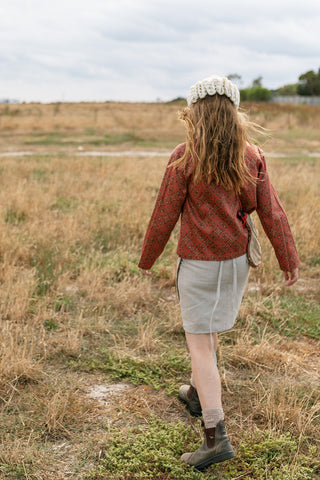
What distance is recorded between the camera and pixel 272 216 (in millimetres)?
2436

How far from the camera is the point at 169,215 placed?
236 cm

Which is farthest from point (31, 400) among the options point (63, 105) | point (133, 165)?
point (63, 105)

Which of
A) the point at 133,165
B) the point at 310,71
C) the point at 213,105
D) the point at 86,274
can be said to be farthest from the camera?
the point at 310,71

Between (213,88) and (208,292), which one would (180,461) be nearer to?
(208,292)

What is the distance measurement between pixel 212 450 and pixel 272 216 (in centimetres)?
117

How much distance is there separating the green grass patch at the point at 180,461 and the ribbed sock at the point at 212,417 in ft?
0.71

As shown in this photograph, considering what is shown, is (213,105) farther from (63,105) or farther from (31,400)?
(63,105)

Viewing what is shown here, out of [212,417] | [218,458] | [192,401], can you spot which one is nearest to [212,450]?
[218,458]

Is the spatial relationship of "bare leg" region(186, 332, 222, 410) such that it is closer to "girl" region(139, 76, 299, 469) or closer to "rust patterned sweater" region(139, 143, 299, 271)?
"girl" region(139, 76, 299, 469)

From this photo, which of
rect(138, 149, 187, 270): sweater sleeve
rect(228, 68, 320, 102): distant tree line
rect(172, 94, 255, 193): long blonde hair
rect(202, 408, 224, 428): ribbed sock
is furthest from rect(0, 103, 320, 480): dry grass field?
rect(228, 68, 320, 102): distant tree line

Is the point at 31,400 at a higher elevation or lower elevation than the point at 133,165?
lower

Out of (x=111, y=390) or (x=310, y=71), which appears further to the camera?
(x=310, y=71)

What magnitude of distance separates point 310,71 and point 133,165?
66.6 m

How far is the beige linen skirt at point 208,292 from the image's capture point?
2338 mm
